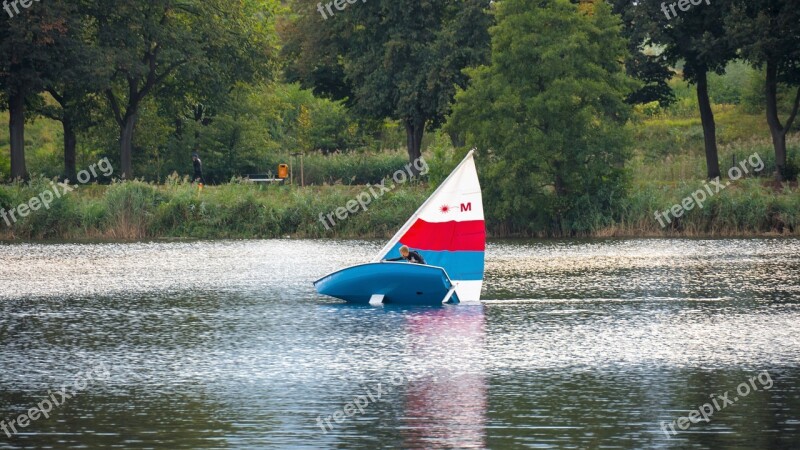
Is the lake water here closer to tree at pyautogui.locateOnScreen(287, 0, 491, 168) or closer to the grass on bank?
the grass on bank

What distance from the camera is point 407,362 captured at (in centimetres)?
2489

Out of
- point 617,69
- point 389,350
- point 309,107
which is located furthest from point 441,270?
point 309,107

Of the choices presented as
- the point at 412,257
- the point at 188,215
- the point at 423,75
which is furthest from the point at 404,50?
the point at 412,257

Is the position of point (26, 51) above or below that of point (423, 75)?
above

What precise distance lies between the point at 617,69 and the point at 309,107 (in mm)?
58580

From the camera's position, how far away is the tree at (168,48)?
258 feet

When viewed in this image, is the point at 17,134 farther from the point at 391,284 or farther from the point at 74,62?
the point at 391,284

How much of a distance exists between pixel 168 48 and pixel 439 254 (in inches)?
1924

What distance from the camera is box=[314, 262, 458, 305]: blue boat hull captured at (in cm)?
3384

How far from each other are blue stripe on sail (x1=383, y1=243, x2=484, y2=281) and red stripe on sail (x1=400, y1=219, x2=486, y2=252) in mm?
148
